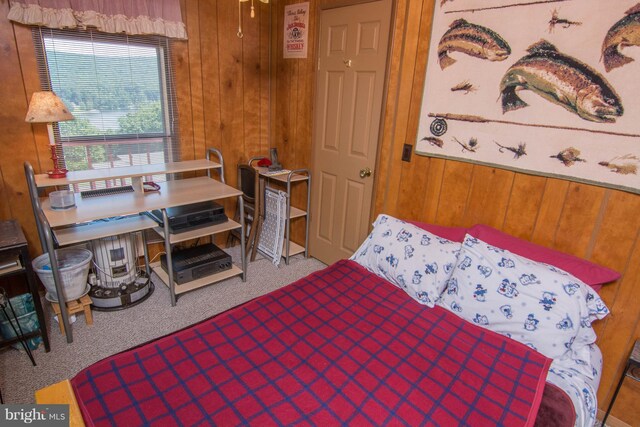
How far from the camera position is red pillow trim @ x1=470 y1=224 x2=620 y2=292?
157 centimetres

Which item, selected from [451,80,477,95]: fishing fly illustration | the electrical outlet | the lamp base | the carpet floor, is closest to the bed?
the electrical outlet

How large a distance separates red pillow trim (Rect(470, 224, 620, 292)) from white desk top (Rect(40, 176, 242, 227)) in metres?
1.69

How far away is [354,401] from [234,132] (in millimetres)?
2581

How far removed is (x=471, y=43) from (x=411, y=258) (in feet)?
3.91

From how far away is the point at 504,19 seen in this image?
175 centimetres

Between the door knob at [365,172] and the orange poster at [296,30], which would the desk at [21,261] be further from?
the orange poster at [296,30]

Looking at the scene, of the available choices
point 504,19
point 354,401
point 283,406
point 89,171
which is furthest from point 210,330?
point 504,19

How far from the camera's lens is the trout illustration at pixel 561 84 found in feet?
4.98

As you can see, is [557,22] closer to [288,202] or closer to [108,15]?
[288,202]

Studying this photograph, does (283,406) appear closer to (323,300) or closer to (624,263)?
(323,300)

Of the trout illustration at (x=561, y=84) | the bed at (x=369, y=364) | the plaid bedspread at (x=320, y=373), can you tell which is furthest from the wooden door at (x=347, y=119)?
the plaid bedspread at (x=320, y=373)

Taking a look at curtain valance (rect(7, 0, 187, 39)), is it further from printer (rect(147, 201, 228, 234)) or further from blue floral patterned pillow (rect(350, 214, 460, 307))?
blue floral patterned pillow (rect(350, 214, 460, 307))

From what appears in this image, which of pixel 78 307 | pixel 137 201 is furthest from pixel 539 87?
pixel 78 307

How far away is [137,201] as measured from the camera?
91.7 inches
